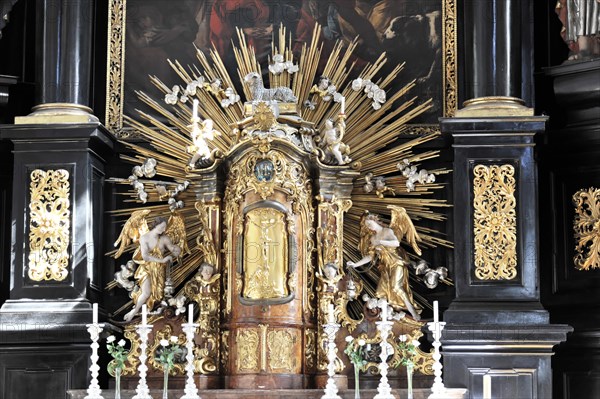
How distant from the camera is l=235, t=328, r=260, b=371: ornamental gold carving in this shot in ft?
42.6

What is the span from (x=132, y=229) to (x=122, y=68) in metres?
1.79

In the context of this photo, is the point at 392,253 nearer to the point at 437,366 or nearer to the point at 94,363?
the point at 437,366

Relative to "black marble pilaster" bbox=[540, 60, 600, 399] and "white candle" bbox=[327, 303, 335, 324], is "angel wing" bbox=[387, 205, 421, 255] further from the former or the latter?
"black marble pilaster" bbox=[540, 60, 600, 399]

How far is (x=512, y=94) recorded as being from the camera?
1345cm

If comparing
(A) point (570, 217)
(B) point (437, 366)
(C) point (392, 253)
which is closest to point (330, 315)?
(C) point (392, 253)

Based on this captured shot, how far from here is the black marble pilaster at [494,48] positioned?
44.1ft

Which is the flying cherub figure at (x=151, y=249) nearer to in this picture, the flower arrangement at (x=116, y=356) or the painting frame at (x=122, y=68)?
the flower arrangement at (x=116, y=356)

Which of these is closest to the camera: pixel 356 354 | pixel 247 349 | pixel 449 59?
pixel 356 354

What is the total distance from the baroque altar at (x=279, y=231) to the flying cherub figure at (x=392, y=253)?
0.01 metres

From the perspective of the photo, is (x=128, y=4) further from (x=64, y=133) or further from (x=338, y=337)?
(x=338, y=337)

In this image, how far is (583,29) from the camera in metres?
13.7

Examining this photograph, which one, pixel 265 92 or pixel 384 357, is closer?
pixel 384 357

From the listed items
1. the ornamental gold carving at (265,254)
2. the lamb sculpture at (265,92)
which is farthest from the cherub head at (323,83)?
the ornamental gold carving at (265,254)

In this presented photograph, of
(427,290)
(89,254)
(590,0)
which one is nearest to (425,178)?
(427,290)
